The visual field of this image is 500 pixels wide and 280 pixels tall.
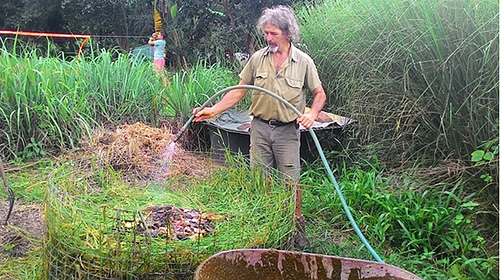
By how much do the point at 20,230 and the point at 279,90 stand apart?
1976mm

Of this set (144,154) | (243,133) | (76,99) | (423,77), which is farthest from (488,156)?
(76,99)

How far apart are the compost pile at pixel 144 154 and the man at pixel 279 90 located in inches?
20.3

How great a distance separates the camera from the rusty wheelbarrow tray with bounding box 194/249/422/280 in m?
2.35

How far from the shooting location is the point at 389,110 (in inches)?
164

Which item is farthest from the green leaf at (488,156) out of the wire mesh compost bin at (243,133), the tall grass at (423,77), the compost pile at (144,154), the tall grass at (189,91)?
the tall grass at (189,91)

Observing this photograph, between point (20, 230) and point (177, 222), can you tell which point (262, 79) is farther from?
point (20, 230)

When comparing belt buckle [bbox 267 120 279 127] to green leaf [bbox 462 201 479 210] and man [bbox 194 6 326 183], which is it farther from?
green leaf [bbox 462 201 479 210]

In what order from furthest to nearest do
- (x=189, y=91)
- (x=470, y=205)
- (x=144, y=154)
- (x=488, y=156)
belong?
(x=189, y=91), (x=144, y=154), (x=470, y=205), (x=488, y=156)

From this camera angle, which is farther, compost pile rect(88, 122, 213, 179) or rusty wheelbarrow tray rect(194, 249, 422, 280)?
compost pile rect(88, 122, 213, 179)

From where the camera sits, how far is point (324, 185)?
4379 mm

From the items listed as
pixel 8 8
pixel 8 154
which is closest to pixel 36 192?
pixel 8 154

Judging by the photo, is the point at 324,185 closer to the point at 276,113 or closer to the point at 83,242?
the point at 276,113

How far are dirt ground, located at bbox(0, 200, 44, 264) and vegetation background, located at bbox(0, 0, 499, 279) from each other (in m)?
1.10

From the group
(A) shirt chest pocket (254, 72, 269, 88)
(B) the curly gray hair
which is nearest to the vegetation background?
(B) the curly gray hair
